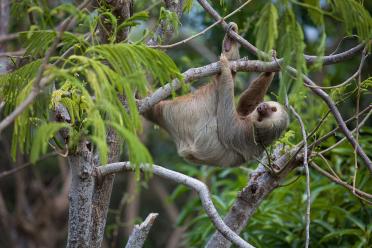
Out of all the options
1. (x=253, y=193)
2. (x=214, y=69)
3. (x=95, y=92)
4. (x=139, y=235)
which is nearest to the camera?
(x=95, y=92)

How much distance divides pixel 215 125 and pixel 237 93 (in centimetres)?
376

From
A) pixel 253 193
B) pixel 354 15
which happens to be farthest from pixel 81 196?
pixel 354 15

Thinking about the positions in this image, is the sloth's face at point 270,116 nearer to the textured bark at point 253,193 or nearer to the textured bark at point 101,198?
the textured bark at point 253,193

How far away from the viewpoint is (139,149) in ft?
9.93

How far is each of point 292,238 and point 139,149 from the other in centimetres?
464

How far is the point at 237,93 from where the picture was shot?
10.1 meters

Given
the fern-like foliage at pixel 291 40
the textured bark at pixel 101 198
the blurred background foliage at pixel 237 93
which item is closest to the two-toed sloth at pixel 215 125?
the blurred background foliage at pixel 237 93

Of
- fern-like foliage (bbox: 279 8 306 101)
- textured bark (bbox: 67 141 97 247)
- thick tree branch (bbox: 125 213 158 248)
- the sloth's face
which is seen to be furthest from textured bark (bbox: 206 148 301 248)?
fern-like foliage (bbox: 279 8 306 101)

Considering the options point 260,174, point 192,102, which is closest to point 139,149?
point 260,174

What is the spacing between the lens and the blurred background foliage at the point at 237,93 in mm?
3260

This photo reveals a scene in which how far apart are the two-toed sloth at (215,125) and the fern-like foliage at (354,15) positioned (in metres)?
2.76

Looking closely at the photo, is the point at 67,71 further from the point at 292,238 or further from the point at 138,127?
the point at 292,238

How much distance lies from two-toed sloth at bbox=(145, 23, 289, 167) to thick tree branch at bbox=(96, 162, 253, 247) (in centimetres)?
154

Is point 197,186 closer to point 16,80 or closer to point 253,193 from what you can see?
point 253,193
